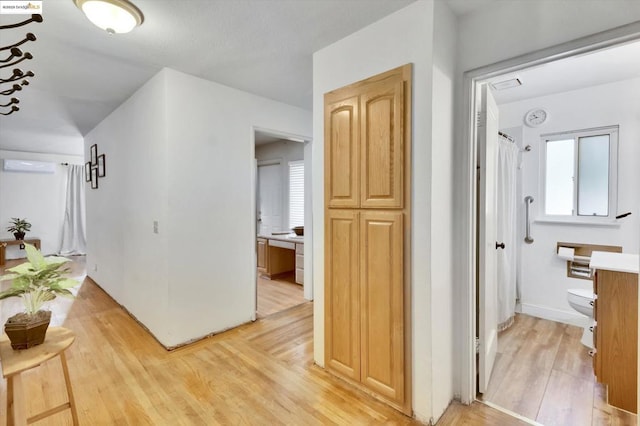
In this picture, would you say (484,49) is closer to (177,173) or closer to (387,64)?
(387,64)

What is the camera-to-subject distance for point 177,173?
2.67 metres

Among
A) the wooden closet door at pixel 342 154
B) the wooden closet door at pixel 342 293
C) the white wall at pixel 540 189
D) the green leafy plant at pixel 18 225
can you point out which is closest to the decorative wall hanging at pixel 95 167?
the green leafy plant at pixel 18 225

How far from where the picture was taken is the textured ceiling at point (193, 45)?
5.95 ft

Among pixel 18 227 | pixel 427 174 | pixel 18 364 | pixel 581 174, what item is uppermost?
pixel 581 174

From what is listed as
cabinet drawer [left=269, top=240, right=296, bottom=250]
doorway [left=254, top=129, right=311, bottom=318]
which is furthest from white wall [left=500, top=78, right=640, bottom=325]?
cabinet drawer [left=269, top=240, right=296, bottom=250]

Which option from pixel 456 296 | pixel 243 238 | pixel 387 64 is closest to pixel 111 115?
pixel 243 238

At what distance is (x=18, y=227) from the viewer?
6.42 m

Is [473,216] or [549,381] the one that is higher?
[473,216]

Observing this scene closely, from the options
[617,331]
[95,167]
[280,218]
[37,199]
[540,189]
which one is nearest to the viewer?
[617,331]

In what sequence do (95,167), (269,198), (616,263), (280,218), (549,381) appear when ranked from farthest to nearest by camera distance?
(269,198)
(280,218)
(95,167)
(549,381)
(616,263)

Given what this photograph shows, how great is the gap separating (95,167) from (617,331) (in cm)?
600

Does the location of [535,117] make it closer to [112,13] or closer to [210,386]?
[112,13]

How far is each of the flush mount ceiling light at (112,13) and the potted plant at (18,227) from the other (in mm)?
7073

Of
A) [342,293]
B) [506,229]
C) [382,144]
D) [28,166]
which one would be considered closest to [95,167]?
[28,166]
